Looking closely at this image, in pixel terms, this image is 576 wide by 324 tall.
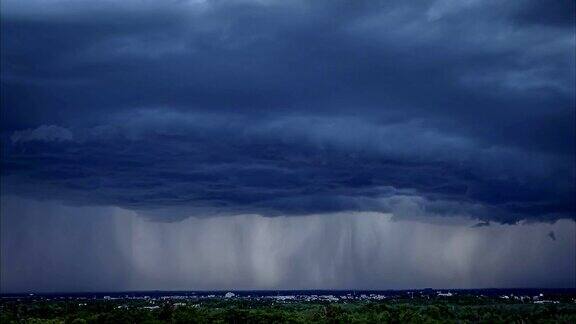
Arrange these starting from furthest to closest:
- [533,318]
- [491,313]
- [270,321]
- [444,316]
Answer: [491,313] → [444,316] → [533,318] → [270,321]

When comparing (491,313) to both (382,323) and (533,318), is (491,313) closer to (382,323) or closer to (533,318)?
(533,318)

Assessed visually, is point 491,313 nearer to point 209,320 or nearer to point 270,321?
point 270,321

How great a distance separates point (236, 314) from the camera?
345ft

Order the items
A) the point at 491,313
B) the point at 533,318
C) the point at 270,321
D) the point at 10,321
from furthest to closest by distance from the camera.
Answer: the point at 491,313 < the point at 533,318 < the point at 270,321 < the point at 10,321

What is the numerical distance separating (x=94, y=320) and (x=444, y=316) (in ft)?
212

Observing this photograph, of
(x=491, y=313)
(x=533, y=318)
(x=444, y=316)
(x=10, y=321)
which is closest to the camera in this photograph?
(x=10, y=321)

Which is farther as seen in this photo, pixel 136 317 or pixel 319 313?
pixel 319 313

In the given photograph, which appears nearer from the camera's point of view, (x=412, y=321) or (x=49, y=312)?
(x=412, y=321)

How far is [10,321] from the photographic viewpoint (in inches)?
3792

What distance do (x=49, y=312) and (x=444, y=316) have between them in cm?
8376

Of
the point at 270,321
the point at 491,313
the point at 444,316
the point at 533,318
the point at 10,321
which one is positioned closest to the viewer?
the point at 10,321

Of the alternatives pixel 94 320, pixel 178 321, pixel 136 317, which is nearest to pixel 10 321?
pixel 94 320

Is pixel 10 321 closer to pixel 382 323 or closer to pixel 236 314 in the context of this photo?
pixel 236 314

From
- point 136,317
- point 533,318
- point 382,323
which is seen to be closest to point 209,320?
point 136,317
